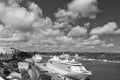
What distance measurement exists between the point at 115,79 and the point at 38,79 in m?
43.2

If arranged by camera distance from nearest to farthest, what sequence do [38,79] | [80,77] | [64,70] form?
[38,79]
[80,77]
[64,70]

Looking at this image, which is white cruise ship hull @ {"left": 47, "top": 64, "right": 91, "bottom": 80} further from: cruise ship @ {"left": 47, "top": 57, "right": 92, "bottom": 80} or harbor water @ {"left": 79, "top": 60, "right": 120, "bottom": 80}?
harbor water @ {"left": 79, "top": 60, "right": 120, "bottom": 80}

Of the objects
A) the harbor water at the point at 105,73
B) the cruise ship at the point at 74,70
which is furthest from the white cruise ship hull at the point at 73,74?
the harbor water at the point at 105,73

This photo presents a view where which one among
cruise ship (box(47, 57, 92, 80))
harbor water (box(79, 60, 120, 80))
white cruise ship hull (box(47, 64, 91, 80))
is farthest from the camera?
harbor water (box(79, 60, 120, 80))

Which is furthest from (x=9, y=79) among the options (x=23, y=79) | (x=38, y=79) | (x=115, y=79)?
(x=115, y=79)

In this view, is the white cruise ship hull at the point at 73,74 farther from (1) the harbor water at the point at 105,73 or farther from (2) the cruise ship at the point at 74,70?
(1) the harbor water at the point at 105,73

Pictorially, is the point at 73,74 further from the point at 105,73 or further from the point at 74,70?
the point at 105,73

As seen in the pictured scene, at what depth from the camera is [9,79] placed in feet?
182

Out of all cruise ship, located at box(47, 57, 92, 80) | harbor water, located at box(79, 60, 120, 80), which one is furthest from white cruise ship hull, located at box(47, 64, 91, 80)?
harbor water, located at box(79, 60, 120, 80)

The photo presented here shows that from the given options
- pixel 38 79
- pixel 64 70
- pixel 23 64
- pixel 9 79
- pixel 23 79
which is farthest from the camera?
pixel 23 64

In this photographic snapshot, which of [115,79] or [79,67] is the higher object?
[79,67]

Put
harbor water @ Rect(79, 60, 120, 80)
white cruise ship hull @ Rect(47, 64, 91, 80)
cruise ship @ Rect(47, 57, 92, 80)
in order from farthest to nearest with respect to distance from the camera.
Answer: harbor water @ Rect(79, 60, 120, 80) → cruise ship @ Rect(47, 57, 92, 80) → white cruise ship hull @ Rect(47, 64, 91, 80)

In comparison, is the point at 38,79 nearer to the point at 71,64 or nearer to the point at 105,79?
the point at 71,64

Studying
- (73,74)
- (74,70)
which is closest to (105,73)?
(74,70)
